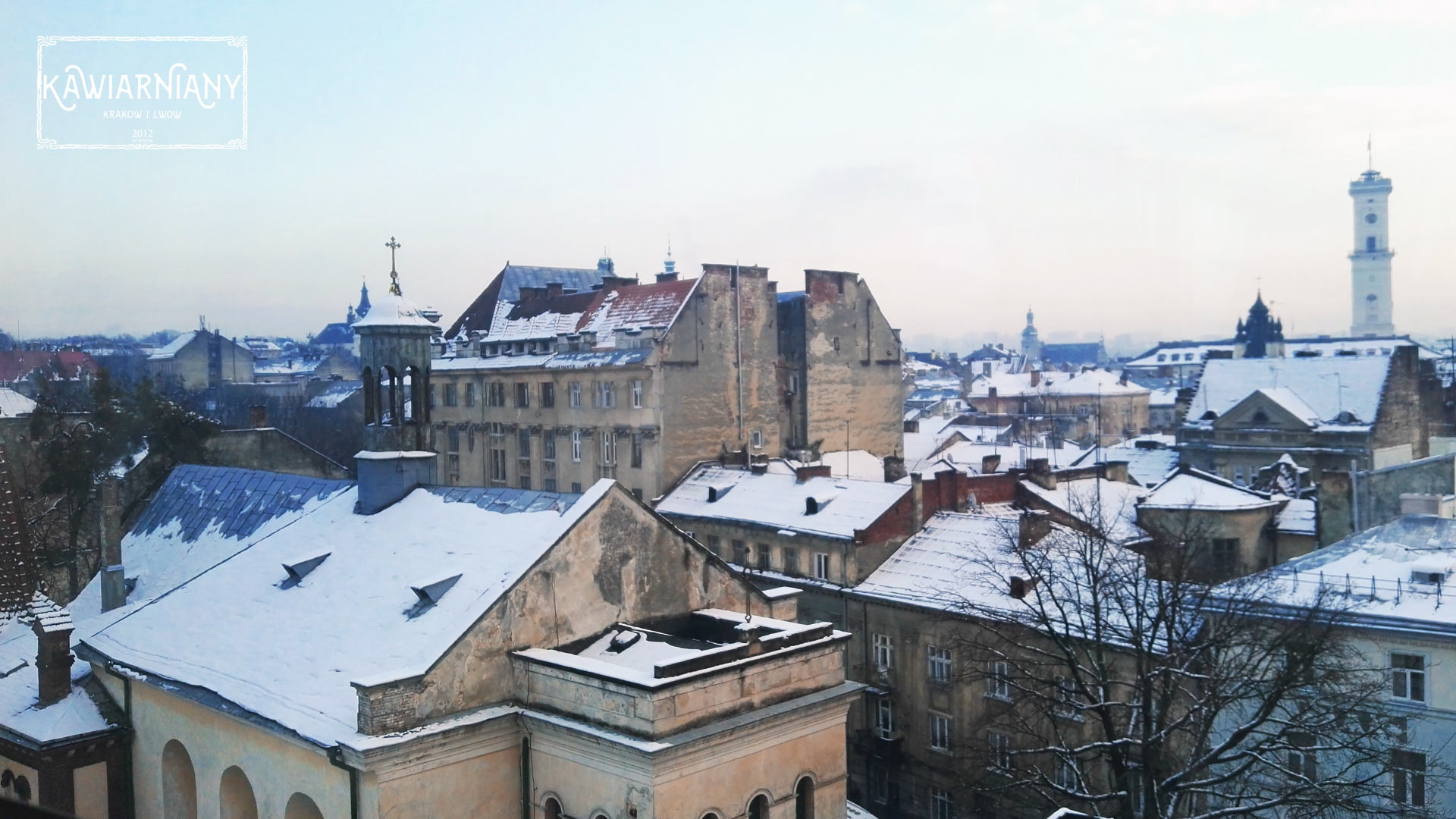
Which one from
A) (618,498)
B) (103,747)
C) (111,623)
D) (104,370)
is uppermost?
(104,370)

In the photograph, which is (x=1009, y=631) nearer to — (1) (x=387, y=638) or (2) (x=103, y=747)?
(1) (x=387, y=638)

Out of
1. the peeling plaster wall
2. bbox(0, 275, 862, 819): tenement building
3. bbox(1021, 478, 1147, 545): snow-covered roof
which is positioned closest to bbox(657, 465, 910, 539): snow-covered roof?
bbox(1021, 478, 1147, 545): snow-covered roof

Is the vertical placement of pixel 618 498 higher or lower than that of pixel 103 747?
higher

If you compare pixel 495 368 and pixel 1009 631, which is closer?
pixel 1009 631

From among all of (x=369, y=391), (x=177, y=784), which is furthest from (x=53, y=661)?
(x=369, y=391)

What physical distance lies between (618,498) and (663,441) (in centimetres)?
2689

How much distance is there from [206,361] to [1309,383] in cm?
8851

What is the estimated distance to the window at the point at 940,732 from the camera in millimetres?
31248

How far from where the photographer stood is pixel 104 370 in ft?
134

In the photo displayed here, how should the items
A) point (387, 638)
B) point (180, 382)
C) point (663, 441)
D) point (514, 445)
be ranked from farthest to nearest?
point (180, 382), point (514, 445), point (663, 441), point (387, 638)

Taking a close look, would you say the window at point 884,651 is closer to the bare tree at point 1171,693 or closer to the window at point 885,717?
the window at point 885,717

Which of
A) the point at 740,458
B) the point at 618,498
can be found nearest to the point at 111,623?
the point at 618,498

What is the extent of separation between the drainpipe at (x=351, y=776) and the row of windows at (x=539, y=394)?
31.4 meters

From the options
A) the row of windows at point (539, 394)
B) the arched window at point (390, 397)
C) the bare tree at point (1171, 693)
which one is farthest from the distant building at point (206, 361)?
the bare tree at point (1171, 693)
